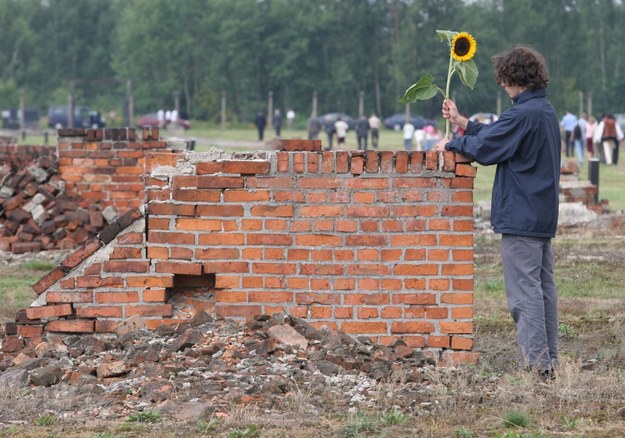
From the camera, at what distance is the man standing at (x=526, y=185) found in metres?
6.77

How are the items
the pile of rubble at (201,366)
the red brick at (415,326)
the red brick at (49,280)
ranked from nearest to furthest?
the pile of rubble at (201,366) < the red brick at (415,326) < the red brick at (49,280)

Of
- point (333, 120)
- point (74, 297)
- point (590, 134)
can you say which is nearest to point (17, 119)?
point (333, 120)

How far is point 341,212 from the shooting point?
23.6 ft

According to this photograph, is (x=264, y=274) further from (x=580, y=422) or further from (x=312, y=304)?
(x=580, y=422)

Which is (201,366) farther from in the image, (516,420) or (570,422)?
(570,422)

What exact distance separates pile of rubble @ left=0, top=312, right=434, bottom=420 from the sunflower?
5.68 ft

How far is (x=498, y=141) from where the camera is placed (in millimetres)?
6801

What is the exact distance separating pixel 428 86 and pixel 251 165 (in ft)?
4.04

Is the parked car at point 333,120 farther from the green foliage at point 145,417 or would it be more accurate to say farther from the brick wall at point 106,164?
the green foliage at point 145,417

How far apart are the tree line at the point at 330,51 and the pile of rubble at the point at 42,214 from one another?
6711 centimetres

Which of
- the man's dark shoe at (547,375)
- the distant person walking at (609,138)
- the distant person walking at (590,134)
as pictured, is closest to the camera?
the man's dark shoe at (547,375)

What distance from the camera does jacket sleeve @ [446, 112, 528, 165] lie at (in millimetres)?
6777

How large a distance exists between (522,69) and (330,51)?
85492 millimetres

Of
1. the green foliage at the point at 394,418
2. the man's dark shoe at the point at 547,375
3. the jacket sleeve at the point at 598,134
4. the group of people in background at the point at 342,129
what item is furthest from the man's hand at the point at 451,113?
the group of people in background at the point at 342,129
